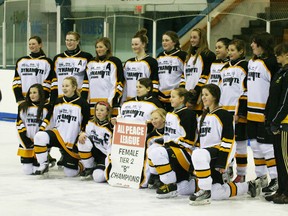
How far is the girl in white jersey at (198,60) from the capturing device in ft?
20.3

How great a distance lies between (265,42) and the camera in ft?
18.2

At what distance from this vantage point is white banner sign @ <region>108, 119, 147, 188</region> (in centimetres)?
584

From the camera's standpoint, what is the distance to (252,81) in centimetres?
564

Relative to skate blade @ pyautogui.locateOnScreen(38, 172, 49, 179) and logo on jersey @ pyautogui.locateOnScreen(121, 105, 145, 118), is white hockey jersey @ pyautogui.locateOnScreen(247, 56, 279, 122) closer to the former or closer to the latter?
logo on jersey @ pyautogui.locateOnScreen(121, 105, 145, 118)

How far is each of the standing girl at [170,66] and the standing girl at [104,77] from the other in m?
0.38

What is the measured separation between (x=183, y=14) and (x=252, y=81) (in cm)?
484

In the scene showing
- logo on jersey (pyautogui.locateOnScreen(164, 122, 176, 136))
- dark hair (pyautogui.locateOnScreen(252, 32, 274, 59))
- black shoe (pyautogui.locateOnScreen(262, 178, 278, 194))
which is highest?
dark hair (pyautogui.locateOnScreen(252, 32, 274, 59))

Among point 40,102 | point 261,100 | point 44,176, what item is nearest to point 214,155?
point 261,100

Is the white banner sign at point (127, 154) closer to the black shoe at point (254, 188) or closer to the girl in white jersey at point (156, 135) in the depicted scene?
the girl in white jersey at point (156, 135)

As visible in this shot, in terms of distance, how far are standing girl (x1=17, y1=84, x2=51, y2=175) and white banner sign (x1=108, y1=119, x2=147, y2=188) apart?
0.88 meters

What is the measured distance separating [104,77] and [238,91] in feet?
4.30

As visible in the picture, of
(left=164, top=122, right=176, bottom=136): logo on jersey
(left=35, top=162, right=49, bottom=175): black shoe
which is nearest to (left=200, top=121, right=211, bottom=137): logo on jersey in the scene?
(left=164, top=122, right=176, bottom=136): logo on jersey

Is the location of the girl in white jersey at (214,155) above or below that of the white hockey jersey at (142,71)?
below

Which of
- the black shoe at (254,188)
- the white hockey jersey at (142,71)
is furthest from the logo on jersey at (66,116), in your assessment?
the black shoe at (254,188)
